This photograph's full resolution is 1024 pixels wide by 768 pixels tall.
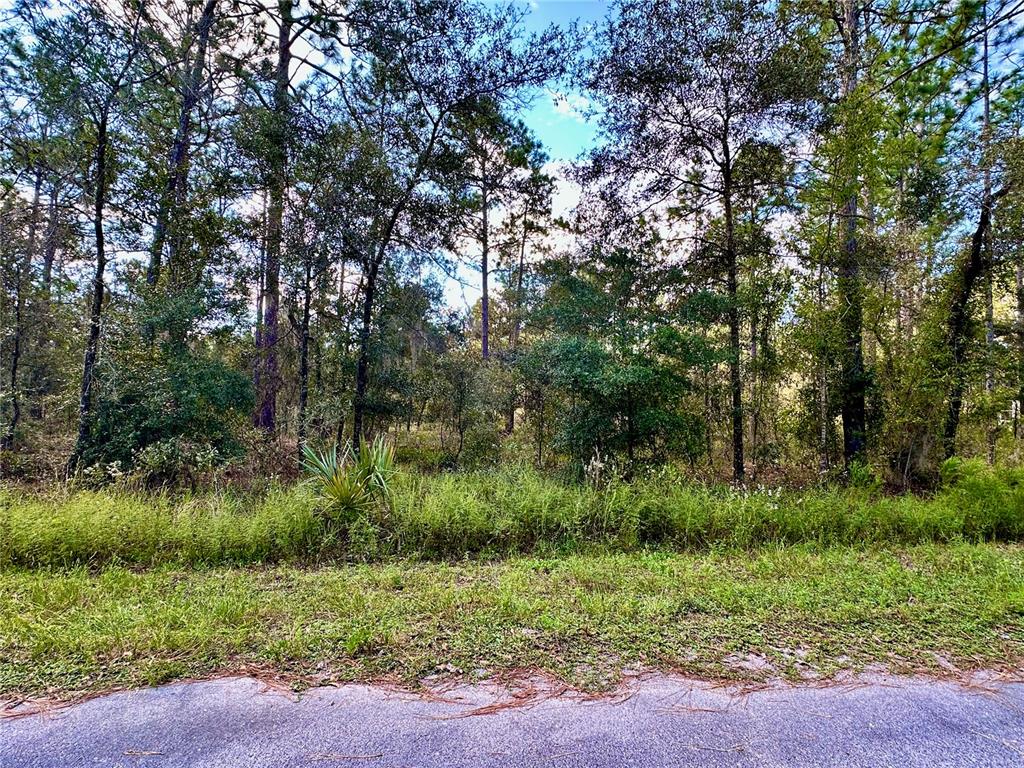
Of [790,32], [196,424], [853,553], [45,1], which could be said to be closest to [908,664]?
[853,553]

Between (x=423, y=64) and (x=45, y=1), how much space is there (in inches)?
187

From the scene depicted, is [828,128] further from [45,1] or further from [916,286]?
[45,1]

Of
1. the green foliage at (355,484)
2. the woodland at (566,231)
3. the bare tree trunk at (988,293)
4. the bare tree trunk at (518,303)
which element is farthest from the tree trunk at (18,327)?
the bare tree trunk at (988,293)

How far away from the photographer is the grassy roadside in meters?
1.73

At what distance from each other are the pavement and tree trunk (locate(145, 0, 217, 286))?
20.7 ft

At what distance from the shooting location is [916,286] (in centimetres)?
646

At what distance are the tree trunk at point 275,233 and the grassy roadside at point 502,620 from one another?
533 cm

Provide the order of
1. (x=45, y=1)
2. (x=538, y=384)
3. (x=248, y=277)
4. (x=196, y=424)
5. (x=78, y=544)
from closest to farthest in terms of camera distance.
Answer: (x=78, y=544) < (x=45, y=1) < (x=196, y=424) < (x=248, y=277) < (x=538, y=384)

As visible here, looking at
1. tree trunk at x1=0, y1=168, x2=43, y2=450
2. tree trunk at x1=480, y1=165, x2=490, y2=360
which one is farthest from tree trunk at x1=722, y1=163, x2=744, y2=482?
tree trunk at x1=0, y1=168, x2=43, y2=450

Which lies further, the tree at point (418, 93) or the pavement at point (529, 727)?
the tree at point (418, 93)

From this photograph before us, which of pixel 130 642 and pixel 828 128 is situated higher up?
pixel 828 128

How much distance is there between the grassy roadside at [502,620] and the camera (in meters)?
1.73

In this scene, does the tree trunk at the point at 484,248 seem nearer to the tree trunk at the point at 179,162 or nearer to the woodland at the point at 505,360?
the woodland at the point at 505,360

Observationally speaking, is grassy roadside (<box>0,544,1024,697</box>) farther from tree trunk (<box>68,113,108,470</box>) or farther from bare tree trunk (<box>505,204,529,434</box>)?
bare tree trunk (<box>505,204,529,434</box>)
